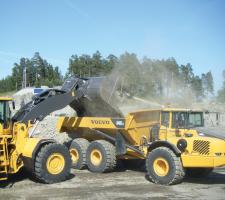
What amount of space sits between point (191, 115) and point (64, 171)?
3.92 metres

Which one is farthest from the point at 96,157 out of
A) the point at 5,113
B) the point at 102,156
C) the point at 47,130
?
the point at 47,130

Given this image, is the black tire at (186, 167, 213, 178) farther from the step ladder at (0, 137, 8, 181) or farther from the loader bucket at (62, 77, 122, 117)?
the step ladder at (0, 137, 8, 181)

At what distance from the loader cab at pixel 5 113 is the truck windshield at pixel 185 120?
4.56 meters

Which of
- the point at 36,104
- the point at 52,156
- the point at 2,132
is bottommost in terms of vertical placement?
the point at 52,156

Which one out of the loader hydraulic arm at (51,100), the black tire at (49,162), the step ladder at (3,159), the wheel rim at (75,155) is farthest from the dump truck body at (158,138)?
the step ladder at (3,159)

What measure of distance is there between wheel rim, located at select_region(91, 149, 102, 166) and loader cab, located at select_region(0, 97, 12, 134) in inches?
134

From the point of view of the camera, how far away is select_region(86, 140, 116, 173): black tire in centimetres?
1212

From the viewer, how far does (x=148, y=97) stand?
1977cm

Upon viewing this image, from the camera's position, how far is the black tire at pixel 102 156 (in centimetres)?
1212

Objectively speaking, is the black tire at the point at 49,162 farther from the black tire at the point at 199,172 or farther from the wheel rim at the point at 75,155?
the black tire at the point at 199,172

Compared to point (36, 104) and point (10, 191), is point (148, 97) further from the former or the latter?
point (10, 191)

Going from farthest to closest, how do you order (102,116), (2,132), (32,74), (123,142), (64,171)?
(32,74) < (102,116) < (123,142) < (64,171) < (2,132)

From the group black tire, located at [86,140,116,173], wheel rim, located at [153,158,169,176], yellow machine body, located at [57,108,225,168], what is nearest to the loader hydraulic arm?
yellow machine body, located at [57,108,225,168]

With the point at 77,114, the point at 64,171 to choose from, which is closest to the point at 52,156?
the point at 64,171
